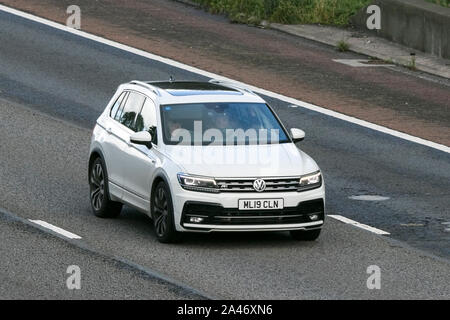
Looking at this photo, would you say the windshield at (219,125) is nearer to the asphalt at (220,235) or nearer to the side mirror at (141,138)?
the side mirror at (141,138)

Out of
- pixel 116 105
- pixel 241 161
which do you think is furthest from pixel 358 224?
pixel 116 105

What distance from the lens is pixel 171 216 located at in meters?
16.7

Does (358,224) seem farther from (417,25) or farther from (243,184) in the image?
(417,25)

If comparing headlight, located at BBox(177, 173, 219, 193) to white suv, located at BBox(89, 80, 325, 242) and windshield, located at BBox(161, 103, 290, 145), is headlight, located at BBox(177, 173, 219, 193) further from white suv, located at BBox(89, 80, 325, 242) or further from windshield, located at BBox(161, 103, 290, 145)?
windshield, located at BBox(161, 103, 290, 145)

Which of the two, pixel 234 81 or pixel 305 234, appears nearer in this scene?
pixel 305 234

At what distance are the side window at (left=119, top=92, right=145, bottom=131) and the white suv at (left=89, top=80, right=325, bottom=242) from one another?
18 mm

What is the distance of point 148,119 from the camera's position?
18047 mm

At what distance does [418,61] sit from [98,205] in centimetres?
1317

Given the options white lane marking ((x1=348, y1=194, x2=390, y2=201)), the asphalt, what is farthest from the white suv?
white lane marking ((x1=348, y1=194, x2=390, y2=201))

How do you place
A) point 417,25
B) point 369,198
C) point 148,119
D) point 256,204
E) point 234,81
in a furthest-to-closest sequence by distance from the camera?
point 417,25 < point 234,81 < point 369,198 < point 148,119 < point 256,204

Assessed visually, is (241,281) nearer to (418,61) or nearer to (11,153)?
(11,153)

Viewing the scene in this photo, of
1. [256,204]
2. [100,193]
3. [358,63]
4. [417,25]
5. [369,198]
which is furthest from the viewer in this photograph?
[417,25]

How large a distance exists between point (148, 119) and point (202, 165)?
1.57m

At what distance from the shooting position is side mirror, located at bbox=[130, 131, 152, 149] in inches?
682
